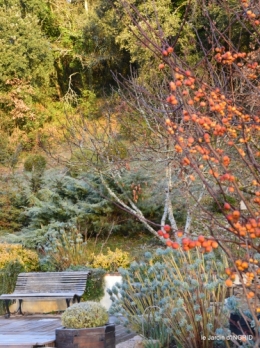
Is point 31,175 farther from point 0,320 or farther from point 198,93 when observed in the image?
point 198,93

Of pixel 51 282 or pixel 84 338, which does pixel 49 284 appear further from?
pixel 84 338

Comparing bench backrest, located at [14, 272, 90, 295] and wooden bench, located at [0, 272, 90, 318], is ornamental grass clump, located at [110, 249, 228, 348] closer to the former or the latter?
wooden bench, located at [0, 272, 90, 318]

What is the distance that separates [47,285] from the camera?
7.37 m

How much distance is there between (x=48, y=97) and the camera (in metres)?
22.2

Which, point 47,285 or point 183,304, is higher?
point 183,304

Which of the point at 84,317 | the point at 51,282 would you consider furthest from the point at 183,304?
the point at 51,282

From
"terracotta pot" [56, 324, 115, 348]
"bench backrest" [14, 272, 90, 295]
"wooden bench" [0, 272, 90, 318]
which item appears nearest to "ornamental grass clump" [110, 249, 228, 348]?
"terracotta pot" [56, 324, 115, 348]

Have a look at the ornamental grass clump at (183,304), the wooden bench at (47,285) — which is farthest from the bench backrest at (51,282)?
the ornamental grass clump at (183,304)

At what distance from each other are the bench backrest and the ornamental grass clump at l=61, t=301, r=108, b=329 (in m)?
2.33

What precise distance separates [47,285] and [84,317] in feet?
9.23

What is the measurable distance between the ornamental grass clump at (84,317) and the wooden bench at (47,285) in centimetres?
213

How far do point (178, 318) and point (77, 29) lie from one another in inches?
753

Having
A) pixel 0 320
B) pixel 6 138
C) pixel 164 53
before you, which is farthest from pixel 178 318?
pixel 6 138

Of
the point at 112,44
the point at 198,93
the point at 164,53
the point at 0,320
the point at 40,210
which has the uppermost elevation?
the point at 112,44
